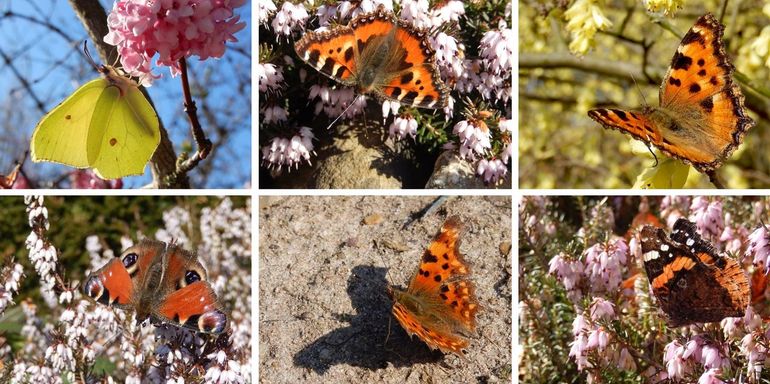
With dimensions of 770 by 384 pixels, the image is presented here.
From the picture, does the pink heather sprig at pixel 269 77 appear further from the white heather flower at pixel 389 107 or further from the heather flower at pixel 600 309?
the heather flower at pixel 600 309

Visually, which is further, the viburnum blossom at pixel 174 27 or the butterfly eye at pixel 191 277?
the butterfly eye at pixel 191 277

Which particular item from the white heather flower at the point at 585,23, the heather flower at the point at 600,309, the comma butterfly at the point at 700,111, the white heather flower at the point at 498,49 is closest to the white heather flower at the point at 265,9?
the white heather flower at the point at 498,49

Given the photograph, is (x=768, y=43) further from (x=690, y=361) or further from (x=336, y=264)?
(x=336, y=264)

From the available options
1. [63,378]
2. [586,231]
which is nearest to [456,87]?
[586,231]

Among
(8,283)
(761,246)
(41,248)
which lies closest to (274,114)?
(41,248)

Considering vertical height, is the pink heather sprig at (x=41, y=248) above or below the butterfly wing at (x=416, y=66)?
below

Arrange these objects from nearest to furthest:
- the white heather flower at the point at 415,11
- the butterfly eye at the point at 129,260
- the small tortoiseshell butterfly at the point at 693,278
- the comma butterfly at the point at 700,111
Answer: the comma butterfly at the point at 700,111
the small tortoiseshell butterfly at the point at 693,278
the white heather flower at the point at 415,11
the butterfly eye at the point at 129,260
